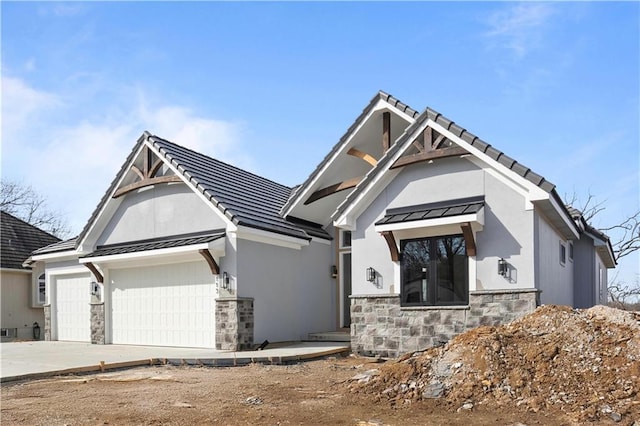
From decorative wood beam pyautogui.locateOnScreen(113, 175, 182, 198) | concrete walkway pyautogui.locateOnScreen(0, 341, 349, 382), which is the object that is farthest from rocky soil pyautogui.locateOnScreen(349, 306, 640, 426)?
decorative wood beam pyautogui.locateOnScreen(113, 175, 182, 198)

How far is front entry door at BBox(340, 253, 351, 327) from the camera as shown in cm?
1577

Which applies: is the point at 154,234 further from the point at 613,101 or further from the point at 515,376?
the point at 613,101

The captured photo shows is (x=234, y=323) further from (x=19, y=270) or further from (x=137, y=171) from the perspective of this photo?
(x=19, y=270)

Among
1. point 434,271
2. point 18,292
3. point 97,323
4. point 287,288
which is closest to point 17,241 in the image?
point 18,292

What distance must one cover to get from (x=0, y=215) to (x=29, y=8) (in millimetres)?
16356

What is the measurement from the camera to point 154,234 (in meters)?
15.4

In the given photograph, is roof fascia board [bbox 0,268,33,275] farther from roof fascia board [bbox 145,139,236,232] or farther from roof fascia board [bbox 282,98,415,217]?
roof fascia board [bbox 282,98,415,217]

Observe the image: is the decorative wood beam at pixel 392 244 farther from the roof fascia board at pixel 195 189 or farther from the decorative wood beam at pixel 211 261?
the decorative wood beam at pixel 211 261

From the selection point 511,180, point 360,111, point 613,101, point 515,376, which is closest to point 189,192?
point 360,111

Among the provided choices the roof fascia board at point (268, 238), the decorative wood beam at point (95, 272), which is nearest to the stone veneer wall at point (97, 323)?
the decorative wood beam at point (95, 272)

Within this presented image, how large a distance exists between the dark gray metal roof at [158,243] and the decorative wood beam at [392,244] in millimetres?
4100

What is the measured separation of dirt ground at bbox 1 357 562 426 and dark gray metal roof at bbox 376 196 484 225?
3.15 metres

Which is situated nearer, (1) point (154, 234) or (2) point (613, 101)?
(2) point (613, 101)

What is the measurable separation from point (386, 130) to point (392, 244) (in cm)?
299
